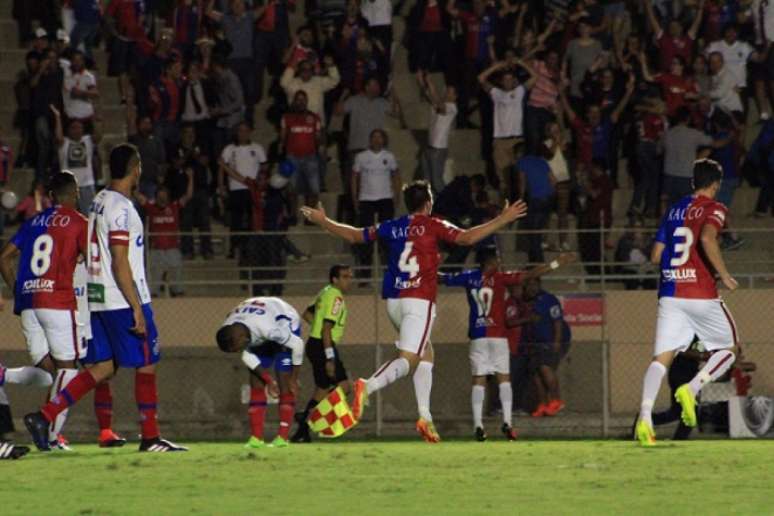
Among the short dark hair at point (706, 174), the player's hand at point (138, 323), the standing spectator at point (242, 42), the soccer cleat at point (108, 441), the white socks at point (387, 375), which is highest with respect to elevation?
the standing spectator at point (242, 42)

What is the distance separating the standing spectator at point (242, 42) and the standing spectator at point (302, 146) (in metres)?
1.53

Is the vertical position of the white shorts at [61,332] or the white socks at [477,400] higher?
the white shorts at [61,332]

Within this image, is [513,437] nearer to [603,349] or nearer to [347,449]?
[603,349]

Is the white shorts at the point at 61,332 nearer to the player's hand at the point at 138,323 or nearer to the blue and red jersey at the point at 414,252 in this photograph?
the player's hand at the point at 138,323

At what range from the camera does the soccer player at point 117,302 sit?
552 inches

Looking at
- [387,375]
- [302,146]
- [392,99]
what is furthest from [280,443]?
[392,99]

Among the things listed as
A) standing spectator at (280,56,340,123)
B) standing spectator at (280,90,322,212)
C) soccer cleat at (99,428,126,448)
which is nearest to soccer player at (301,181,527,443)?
soccer cleat at (99,428,126,448)

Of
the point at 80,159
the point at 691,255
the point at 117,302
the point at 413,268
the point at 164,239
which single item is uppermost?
the point at 80,159

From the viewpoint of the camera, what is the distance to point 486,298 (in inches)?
824

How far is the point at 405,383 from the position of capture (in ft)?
76.3

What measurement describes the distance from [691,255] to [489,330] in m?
5.95

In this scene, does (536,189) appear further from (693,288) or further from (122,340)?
(122,340)

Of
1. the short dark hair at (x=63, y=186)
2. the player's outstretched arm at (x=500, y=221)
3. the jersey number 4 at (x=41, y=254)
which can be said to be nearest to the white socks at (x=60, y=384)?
the jersey number 4 at (x=41, y=254)

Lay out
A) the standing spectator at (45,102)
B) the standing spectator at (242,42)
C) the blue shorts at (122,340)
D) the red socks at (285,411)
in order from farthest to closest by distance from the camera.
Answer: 1. the standing spectator at (242,42)
2. the standing spectator at (45,102)
3. the red socks at (285,411)
4. the blue shorts at (122,340)
